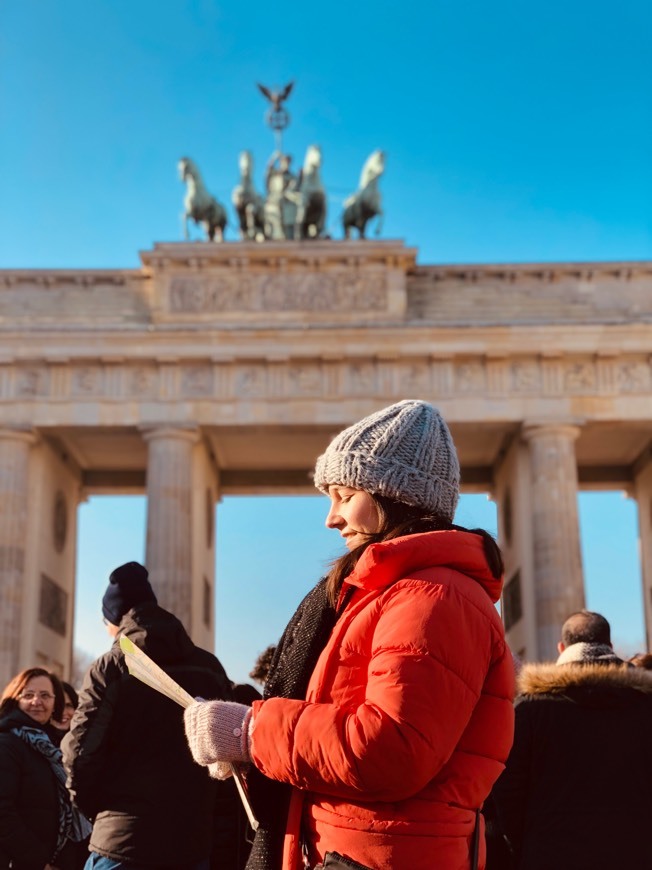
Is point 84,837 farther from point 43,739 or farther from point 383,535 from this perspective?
point 383,535

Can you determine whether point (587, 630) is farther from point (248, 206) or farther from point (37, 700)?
point (248, 206)

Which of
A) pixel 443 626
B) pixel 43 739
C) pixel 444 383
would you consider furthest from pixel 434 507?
pixel 444 383

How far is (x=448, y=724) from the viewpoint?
246cm

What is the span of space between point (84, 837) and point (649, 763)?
10.0 feet

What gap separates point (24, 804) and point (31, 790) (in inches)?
2.8

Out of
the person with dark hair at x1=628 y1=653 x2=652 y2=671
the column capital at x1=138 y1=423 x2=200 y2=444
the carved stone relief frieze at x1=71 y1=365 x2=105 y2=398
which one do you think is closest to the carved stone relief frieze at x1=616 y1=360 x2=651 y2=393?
the column capital at x1=138 y1=423 x2=200 y2=444

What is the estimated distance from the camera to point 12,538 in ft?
86.3

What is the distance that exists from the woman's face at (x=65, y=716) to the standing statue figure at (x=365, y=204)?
952 inches

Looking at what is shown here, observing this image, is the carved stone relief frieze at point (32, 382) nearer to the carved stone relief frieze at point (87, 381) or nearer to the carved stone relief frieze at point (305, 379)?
the carved stone relief frieze at point (87, 381)

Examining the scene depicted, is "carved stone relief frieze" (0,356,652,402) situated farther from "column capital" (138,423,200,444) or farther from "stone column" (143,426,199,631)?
"stone column" (143,426,199,631)

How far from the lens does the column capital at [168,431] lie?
88.8 feet

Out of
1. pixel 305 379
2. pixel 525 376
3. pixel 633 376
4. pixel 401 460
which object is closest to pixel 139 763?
pixel 401 460

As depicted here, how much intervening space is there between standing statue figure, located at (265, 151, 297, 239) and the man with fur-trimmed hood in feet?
86.2

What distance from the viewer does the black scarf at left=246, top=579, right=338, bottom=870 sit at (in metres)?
2.71
